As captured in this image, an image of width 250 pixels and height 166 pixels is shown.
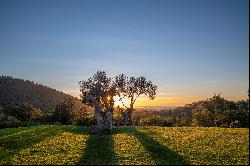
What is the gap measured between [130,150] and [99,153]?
10.8ft

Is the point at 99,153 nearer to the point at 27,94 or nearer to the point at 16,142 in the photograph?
the point at 16,142

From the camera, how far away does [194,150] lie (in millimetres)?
33250

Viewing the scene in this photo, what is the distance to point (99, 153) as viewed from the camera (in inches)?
1310

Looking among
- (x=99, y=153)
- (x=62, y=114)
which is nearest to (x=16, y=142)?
(x=99, y=153)

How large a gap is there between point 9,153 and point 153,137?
18.3 m

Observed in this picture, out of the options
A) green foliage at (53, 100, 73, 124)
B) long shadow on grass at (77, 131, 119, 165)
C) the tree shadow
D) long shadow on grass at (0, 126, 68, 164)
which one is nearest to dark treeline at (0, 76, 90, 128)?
green foliage at (53, 100, 73, 124)

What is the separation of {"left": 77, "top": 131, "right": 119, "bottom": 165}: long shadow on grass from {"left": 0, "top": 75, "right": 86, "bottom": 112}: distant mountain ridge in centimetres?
11317

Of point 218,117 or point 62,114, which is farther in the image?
point 62,114

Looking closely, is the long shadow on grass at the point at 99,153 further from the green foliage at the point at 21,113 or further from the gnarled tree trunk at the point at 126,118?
the green foliage at the point at 21,113

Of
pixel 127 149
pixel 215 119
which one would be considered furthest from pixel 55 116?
pixel 127 149

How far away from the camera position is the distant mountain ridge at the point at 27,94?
157 metres

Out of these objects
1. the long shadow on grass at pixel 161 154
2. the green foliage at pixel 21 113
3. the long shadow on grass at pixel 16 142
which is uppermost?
the green foliage at pixel 21 113

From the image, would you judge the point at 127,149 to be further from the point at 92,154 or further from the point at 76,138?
the point at 76,138

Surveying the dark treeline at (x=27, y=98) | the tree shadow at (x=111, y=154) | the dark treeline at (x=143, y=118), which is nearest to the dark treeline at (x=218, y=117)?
the dark treeline at (x=143, y=118)
